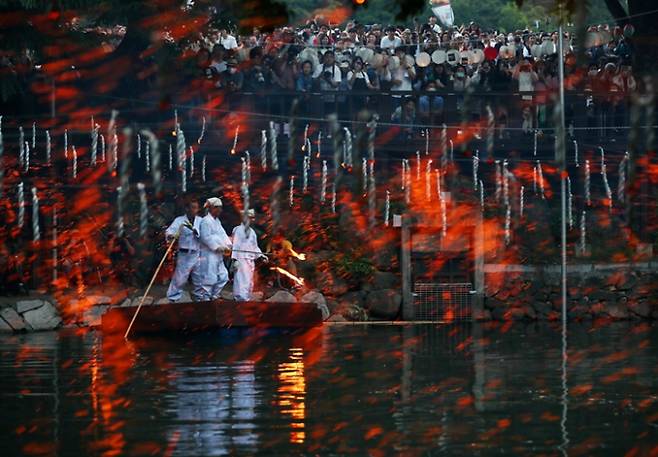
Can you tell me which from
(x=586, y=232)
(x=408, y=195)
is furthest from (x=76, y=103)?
(x=586, y=232)

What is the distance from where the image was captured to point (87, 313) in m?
30.7

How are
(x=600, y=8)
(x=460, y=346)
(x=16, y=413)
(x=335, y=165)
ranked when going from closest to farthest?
(x=16, y=413)
(x=460, y=346)
(x=335, y=165)
(x=600, y=8)

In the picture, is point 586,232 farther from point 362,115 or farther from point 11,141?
point 11,141

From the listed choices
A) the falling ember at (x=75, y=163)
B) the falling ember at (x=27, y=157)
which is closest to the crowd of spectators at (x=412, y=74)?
the falling ember at (x=75, y=163)

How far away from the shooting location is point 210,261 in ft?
92.6

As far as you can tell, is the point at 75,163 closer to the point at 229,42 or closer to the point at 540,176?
the point at 229,42

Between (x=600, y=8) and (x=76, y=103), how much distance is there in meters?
24.9

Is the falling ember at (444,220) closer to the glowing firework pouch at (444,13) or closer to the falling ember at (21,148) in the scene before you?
the glowing firework pouch at (444,13)

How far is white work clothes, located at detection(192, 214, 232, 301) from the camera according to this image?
28047 mm

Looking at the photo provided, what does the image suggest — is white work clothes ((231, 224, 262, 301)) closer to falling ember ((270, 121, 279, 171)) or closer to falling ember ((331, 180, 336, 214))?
falling ember ((270, 121, 279, 171))

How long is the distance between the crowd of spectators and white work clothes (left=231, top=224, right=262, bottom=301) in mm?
4201

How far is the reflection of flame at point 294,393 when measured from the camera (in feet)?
51.0

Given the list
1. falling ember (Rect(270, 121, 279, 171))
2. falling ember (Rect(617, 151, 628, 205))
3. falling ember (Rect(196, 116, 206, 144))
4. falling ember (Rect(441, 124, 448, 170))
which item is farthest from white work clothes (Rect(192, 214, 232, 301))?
falling ember (Rect(617, 151, 628, 205))

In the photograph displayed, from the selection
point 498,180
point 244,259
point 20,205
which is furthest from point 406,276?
point 20,205
